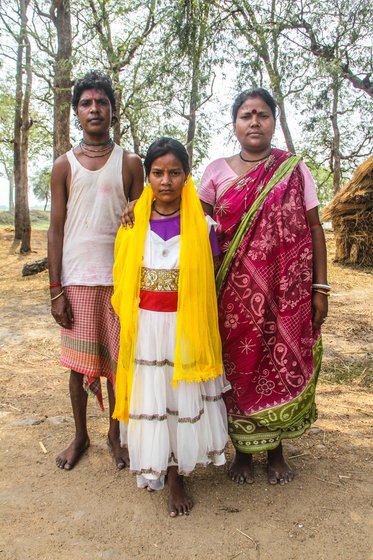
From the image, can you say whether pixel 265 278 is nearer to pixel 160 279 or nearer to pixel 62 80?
pixel 160 279

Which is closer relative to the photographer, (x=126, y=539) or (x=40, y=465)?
(x=126, y=539)

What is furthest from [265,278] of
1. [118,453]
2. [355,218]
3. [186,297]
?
[355,218]

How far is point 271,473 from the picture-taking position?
2.48 m

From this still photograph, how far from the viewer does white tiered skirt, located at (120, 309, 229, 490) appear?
2.14 m

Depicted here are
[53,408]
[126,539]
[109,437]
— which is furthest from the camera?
[53,408]

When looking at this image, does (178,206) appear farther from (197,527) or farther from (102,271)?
(197,527)

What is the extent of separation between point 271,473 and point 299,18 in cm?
668

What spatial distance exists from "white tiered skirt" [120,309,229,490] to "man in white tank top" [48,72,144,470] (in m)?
0.37

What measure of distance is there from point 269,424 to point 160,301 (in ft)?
2.80

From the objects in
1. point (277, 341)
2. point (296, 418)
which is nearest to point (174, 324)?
point (277, 341)

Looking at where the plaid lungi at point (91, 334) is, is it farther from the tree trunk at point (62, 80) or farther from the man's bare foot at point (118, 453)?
the tree trunk at point (62, 80)

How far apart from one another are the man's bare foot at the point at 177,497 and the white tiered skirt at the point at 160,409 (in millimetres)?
87

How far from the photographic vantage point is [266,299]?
90.6 inches

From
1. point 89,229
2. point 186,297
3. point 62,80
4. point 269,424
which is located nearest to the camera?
point 186,297
